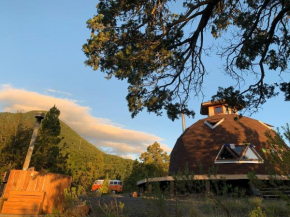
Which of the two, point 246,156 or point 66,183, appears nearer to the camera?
A: point 66,183

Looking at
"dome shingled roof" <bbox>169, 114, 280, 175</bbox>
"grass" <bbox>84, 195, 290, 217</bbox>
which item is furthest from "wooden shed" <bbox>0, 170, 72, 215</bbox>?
"dome shingled roof" <bbox>169, 114, 280, 175</bbox>

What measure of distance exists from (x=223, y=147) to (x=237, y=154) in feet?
3.90

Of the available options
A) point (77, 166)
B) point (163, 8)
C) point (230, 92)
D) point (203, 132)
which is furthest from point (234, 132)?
point (77, 166)

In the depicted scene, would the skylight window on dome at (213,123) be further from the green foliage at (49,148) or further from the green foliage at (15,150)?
the green foliage at (15,150)

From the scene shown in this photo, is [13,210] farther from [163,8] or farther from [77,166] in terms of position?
[77,166]

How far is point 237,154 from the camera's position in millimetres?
17000

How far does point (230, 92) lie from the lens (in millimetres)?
8570

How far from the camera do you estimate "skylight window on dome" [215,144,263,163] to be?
1653 cm

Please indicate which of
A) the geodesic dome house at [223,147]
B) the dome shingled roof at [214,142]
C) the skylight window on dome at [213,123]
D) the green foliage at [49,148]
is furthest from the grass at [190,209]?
the skylight window on dome at [213,123]

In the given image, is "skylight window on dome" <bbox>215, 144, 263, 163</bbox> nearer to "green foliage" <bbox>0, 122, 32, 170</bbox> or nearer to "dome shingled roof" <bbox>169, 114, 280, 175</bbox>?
"dome shingled roof" <bbox>169, 114, 280, 175</bbox>

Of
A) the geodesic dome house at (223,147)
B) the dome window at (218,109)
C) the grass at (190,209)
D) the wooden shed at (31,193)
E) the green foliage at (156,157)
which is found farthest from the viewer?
the green foliage at (156,157)

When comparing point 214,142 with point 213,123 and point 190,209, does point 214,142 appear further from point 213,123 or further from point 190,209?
point 190,209

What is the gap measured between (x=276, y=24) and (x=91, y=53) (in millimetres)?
6928

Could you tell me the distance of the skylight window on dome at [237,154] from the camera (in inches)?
651
